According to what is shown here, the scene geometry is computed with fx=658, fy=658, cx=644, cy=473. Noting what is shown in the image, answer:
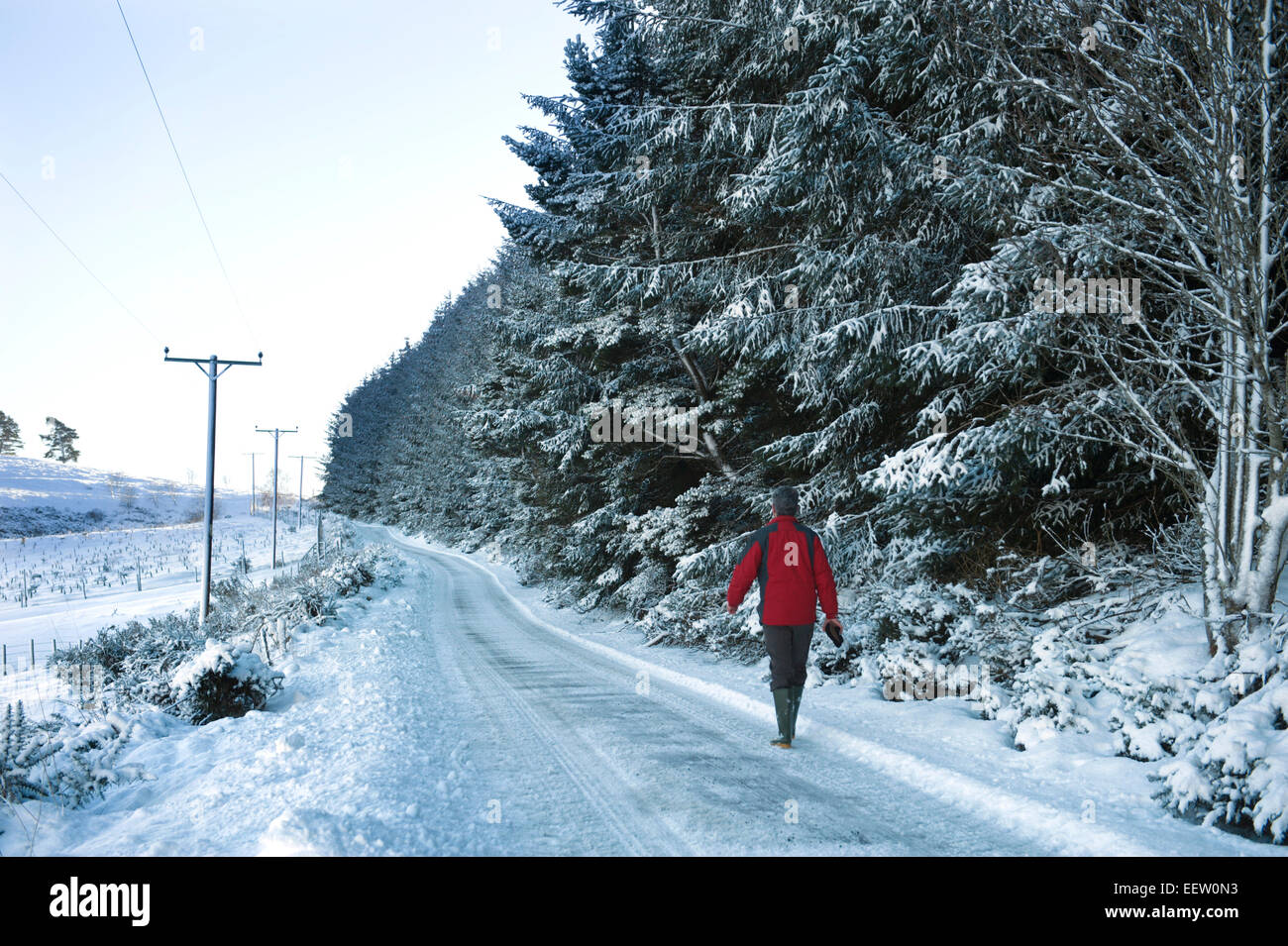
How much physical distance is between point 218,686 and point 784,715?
573cm

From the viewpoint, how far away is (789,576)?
550 cm

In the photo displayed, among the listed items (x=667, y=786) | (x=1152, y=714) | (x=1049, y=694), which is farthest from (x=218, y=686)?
(x=1152, y=714)

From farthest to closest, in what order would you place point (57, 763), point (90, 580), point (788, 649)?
point (90, 580) → point (788, 649) → point (57, 763)

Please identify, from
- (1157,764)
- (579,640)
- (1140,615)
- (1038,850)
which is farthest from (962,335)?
(579,640)

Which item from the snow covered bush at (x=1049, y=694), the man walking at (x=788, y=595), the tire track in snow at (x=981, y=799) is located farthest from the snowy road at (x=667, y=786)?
the snow covered bush at (x=1049, y=694)

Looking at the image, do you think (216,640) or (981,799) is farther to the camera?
(216,640)

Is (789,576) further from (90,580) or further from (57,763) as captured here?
(90,580)

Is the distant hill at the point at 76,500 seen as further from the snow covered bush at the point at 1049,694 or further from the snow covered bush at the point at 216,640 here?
the snow covered bush at the point at 1049,694

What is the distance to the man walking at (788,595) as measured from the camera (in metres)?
5.49

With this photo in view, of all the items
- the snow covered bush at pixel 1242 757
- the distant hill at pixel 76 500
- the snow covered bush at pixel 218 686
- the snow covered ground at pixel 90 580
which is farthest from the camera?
the distant hill at pixel 76 500

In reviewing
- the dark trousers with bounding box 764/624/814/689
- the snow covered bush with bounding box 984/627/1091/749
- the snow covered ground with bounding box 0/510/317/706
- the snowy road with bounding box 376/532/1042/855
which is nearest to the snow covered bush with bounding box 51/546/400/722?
the snow covered ground with bounding box 0/510/317/706

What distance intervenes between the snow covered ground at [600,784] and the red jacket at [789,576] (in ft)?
3.68

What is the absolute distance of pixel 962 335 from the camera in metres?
6.61

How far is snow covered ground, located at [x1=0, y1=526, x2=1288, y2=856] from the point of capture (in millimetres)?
3551
